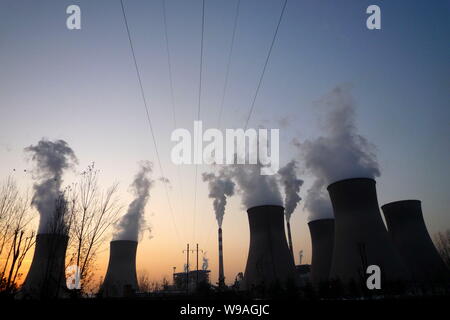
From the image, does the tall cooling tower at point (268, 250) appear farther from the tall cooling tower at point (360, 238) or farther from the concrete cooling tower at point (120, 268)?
the concrete cooling tower at point (120, 268)

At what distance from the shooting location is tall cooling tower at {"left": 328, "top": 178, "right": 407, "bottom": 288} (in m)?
16.5

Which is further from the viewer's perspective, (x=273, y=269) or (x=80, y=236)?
(x=273, y=269)

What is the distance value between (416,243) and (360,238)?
7.39m

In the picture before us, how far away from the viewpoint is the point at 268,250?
832 inches

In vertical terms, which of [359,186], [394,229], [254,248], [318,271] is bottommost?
[318,271]

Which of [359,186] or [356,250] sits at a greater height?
[359,186]

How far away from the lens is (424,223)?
21.2 m
